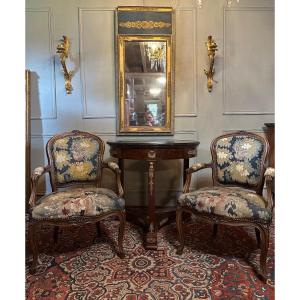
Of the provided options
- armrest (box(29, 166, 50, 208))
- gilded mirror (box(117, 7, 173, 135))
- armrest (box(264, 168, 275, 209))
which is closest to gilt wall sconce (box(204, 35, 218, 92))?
gilded mirror (box(117, 7, 173, 135))

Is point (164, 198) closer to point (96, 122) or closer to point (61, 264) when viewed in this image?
point (96, 122)

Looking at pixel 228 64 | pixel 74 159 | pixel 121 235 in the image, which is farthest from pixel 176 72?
pixel 121 235

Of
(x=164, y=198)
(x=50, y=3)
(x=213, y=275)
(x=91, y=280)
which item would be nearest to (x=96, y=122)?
(x=164, y=198)

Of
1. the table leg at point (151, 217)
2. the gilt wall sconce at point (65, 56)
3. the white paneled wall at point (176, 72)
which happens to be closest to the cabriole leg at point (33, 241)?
the table leg at point (151, 217)

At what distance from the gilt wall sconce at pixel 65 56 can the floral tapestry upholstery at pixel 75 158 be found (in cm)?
87

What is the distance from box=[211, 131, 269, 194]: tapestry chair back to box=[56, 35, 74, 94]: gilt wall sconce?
65.6 inches

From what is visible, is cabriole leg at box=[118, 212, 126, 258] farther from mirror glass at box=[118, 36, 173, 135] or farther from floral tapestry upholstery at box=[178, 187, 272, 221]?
mirror glass at box=[118, 36, 173, 135]

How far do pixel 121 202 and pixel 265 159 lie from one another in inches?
43.0

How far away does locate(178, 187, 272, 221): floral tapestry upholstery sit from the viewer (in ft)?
5.02

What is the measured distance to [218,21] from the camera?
2.73 meters

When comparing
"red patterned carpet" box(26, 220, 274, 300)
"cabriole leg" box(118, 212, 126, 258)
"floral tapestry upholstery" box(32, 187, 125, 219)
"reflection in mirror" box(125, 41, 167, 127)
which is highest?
"reflection in mirror" box(125, 41, 167, 127)

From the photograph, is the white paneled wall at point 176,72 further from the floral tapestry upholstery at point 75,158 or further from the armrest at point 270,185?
the armrest at point 270,185

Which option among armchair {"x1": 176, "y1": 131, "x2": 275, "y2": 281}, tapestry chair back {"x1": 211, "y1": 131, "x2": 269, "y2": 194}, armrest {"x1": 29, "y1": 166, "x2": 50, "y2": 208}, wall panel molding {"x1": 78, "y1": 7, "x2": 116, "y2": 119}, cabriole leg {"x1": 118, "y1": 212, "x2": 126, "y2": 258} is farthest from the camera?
wall panel molding {"x1": 78, "y1": 7, "x2": 116, "y2": 119}

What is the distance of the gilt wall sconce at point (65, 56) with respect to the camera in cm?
257
